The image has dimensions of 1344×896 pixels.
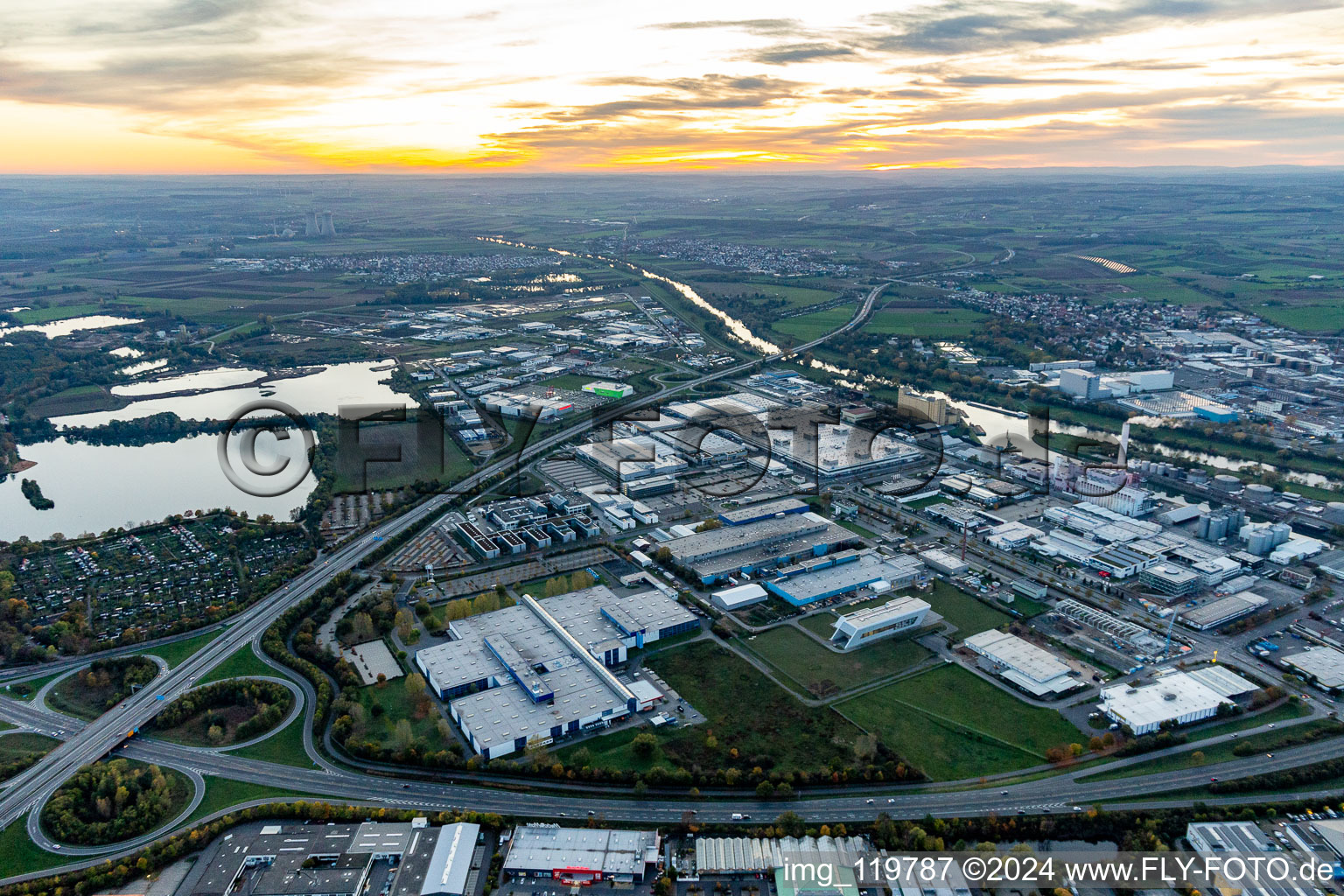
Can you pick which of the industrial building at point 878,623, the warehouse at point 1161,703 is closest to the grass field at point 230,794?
the industrial building at point 878,623

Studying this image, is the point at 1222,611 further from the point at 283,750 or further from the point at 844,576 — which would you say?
the point at 283,750

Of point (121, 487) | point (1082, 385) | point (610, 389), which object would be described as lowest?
point (121, 487)

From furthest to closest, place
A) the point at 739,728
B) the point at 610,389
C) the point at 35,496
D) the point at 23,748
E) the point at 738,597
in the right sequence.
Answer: the point at 610,389, the point at 35,496, the point at 738,597, the point at 739,728, the point at 23,748

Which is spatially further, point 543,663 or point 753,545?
point 753,545

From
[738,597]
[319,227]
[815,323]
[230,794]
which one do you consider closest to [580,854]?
[230,794]

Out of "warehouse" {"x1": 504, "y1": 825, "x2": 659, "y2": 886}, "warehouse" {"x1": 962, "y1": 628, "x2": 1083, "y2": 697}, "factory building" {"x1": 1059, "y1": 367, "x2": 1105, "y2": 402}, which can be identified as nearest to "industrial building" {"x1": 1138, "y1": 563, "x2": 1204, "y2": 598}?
"warehouse" {"x1": 962, "y1": 628, "x2": 1083, "y2": 697}

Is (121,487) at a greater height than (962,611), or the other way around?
(121,487)

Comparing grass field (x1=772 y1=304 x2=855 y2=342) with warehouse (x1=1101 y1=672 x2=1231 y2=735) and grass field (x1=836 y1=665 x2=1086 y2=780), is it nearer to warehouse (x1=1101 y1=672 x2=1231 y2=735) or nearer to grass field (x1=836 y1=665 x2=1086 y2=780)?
grass field (x1=836 y1=665 x2=1086 y2=780)

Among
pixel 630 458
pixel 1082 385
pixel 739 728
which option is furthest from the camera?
pixel 1082 385
